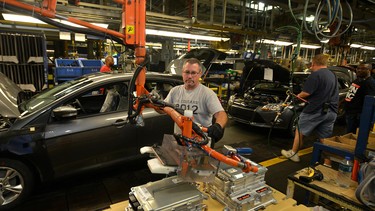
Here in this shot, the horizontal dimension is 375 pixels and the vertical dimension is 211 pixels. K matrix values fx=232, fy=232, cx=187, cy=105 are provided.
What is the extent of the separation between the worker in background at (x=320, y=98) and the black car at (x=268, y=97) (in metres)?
0.91

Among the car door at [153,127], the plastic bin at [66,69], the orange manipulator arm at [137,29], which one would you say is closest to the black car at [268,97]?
the car door at [153,127]

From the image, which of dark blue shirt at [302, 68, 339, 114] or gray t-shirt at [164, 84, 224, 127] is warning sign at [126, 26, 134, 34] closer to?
gray t-shirt at [164, 84, 224, 127]

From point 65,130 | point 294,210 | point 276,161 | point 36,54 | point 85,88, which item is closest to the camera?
point 294,210

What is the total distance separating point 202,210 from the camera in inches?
50.2

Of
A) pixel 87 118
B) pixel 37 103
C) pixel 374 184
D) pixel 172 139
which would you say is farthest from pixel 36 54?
pixel 374 184

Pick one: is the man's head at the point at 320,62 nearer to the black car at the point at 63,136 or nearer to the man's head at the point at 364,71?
the man's head at the point at 364,71

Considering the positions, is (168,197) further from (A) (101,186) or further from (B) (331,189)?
(A) (101,186)

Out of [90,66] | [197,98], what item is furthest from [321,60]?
[90,66]

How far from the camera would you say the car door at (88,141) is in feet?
8.50

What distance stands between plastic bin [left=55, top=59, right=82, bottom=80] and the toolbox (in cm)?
577

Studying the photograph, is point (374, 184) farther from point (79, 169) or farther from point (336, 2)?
point (79, 169)

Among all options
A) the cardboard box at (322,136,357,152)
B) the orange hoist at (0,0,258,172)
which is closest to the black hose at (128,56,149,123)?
the orange hoist at (0,0,258,172)

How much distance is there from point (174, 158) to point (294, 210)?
848 mm

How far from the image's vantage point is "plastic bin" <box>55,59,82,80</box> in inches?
239
